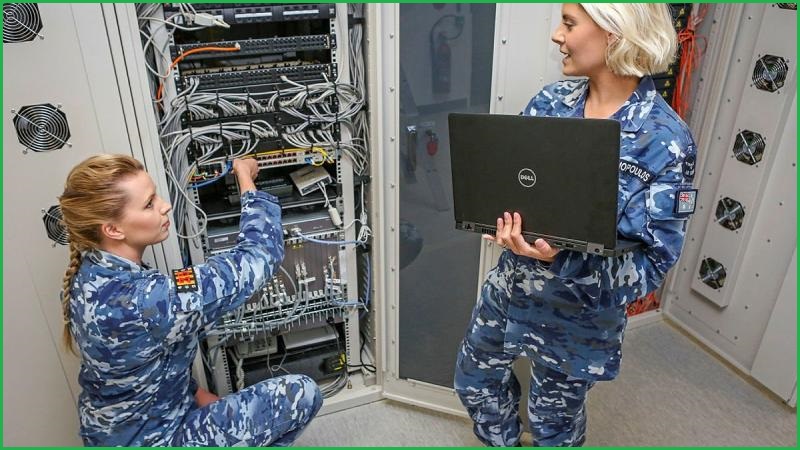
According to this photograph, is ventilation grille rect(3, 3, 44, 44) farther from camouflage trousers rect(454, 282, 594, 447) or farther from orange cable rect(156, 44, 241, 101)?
camouflage trousers rect(454, 282, 594, 447)

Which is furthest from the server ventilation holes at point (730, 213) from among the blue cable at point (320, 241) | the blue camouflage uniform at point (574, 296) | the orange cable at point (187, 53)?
the orange cable at point (187, 53)

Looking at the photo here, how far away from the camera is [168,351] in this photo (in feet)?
4.62

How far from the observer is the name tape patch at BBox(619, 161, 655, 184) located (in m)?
1.20

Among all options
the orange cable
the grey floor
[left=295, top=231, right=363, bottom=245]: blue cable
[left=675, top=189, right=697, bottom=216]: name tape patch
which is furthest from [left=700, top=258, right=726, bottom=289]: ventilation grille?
the orange cable

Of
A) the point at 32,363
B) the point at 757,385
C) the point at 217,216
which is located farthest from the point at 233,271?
the point at 757,385

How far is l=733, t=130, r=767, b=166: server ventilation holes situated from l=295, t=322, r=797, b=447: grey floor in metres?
0.88

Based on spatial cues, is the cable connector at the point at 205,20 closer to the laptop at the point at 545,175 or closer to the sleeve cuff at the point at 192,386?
the laptop at the point at 545,175

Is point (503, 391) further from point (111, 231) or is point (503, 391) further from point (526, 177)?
A: point (111, 231)

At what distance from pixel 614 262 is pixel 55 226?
144 centimetres

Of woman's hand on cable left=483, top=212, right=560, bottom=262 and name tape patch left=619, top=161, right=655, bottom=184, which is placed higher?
name tape patch left=619, top=161, right=655, bottom=184

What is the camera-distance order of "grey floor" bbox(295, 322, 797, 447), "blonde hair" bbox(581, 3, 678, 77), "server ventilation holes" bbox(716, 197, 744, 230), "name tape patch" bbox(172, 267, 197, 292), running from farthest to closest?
"server ventilation holes" bbox(716, 197, 744, 230) < "grey floor" bbox(295, 322, 797, 447) < "name tape patch" bbox(172, 267, 197, 292) < "blonde hair" bbox(581, 3, 678, 77)

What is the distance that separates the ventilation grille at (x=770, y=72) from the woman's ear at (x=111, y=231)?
2.15 metres

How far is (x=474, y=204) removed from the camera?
50.0 inches

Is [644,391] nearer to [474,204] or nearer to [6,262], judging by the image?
[474,204]
